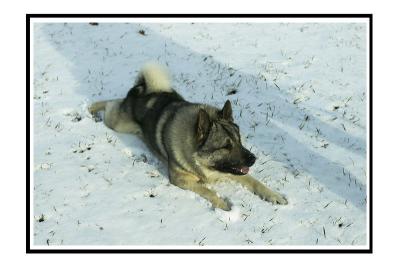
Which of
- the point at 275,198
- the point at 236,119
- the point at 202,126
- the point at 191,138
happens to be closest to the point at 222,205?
the point at 275,198

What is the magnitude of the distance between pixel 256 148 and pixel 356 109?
257 cm

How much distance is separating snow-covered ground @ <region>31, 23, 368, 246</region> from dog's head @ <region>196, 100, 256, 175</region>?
62 centimetres

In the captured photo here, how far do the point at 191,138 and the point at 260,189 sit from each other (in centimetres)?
125

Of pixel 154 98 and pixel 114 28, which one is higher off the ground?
pixel 114 28

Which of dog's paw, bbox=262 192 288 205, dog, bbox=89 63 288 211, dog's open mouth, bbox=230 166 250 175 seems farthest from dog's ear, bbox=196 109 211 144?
dog's paw, bbox=262 192 288 205

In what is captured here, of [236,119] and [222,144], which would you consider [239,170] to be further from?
[236,119]

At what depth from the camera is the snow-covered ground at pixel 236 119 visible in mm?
5523

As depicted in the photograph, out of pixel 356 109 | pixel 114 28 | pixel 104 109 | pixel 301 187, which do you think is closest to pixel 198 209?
pixel 301 187

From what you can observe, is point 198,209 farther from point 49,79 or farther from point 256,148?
point 49,79

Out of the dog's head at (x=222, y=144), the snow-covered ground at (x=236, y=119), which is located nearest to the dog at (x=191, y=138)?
the dog's head at (x=222, y=144)

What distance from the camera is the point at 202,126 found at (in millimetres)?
5574

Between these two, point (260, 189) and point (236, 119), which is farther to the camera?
point (236, 119)

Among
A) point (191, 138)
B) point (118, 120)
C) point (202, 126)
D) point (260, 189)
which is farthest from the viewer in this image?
point (118, 120)

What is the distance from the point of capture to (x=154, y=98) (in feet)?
23.2
